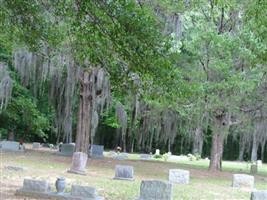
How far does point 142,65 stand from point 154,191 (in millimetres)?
4309

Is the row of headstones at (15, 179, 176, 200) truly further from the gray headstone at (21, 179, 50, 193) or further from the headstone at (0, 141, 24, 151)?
the headstone at (0, 141, 24, 151)

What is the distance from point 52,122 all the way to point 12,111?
4.94 metres

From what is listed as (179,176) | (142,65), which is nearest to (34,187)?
(142,65)

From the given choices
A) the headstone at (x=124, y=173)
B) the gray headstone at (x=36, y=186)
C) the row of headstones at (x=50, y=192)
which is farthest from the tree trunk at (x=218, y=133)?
the gray headstone at (x=36, y=186)

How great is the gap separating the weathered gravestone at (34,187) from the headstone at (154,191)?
2.03m

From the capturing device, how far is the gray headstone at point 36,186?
11.3 meters

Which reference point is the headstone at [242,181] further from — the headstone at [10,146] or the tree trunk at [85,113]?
the headstone at [10,146]

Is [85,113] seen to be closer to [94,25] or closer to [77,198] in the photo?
[77,198]

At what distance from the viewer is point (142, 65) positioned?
26.0 ft

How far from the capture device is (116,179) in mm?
16047

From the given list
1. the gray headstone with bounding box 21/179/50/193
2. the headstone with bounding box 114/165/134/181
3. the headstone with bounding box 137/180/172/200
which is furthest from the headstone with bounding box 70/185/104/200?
the headstone with bounding box 114/165/134/181

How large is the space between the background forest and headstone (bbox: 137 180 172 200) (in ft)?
6.49

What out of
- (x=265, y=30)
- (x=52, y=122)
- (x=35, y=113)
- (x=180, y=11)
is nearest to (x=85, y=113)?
(x=180, y=11)

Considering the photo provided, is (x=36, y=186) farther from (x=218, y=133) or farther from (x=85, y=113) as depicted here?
(x=218, y=133)
